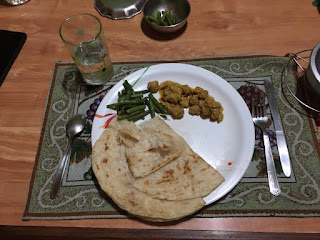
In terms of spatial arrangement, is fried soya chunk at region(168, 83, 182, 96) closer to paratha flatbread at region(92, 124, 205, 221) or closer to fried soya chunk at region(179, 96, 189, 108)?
fried soya chunk at region(179, 96, 189, 108)

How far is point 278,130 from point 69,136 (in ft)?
4.69

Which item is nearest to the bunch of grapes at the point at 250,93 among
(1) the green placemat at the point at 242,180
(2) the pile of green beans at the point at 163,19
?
(1) the green placemat at the point at 242,180

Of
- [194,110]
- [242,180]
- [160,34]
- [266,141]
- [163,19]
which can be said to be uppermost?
[163,19]

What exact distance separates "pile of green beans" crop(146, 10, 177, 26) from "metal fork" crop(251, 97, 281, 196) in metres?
0.95

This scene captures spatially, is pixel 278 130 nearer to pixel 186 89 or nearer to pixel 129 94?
pixel 186 89

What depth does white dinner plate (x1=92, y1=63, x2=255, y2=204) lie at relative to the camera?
59.9 inches

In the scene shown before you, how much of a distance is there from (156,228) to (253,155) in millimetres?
762

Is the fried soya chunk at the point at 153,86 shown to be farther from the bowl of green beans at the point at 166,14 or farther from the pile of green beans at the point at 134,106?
the bowl of green beans at the point at 166,14

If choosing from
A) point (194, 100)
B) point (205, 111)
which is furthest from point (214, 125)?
point (194, 100)

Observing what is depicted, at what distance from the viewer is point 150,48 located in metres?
2.15

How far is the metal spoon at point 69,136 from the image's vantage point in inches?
61.7

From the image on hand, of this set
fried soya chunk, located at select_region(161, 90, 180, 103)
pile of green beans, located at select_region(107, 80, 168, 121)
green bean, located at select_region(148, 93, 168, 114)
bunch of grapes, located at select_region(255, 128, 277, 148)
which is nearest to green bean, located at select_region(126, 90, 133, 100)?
pile of green beans, located at select_region(107, 80, 168, 121)

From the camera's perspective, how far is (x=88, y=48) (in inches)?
73.5

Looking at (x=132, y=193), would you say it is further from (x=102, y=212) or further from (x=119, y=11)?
(x=119, y=11)
